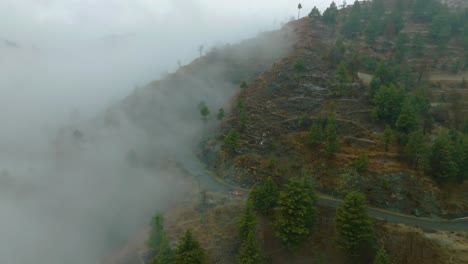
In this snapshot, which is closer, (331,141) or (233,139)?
(331,141)

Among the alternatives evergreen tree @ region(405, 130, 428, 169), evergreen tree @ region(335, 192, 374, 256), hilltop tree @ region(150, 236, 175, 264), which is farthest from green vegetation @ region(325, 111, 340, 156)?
hilltop tree @ region(150, 236, 175, 264)

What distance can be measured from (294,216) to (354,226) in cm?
966

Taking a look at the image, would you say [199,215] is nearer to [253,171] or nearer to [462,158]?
[253,171]

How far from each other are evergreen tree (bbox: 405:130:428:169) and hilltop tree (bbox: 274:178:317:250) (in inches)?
1056

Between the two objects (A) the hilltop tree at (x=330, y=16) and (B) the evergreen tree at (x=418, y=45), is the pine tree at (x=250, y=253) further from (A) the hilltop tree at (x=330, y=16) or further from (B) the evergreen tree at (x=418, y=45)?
(A) the hilltop tree at (x=330, y=16)

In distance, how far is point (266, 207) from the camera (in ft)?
219

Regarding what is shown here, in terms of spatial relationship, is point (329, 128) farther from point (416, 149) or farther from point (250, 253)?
point (250, 253)

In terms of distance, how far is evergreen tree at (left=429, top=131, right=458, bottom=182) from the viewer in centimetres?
7038

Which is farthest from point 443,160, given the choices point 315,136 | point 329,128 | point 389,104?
point 315,136

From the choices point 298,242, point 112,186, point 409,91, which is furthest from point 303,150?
point 112,186

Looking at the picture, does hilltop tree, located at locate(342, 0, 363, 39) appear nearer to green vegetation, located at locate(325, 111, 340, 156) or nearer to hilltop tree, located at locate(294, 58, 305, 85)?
hilltop tree, located at locate(294, 58, 305, 85)

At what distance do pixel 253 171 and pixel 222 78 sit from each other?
59.5 m

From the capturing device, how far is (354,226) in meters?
56.5

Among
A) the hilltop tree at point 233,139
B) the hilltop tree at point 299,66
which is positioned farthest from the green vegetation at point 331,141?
the hilltop tree at point 299,66
